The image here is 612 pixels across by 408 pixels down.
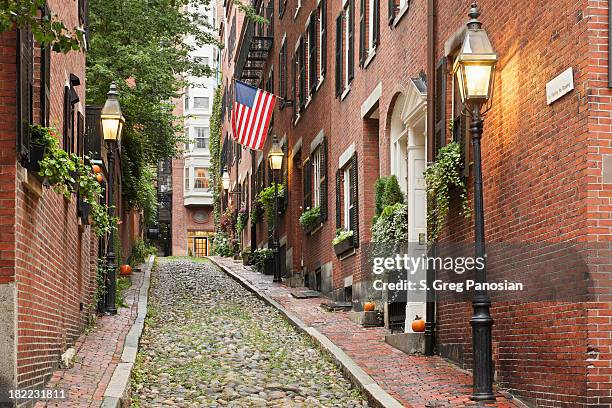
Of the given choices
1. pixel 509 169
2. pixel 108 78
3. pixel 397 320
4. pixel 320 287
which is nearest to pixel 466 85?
pixel 509 169

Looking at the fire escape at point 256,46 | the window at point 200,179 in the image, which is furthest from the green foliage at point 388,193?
the window at point 200,179

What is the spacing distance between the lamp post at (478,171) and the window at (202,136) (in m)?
63.0

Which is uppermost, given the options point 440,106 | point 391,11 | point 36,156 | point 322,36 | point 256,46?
point 256,46

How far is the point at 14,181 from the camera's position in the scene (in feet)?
30.7

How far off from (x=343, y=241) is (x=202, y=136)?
2122 inches

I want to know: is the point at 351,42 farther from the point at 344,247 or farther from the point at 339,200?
the point at 344,247

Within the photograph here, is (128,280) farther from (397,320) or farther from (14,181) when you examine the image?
(14,181)

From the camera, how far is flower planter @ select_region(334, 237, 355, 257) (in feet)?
64.9

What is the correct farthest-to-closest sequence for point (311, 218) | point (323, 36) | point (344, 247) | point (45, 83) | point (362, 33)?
point (311, 218)
point (323, 36)
point (344, 247)
point (362, 33)
point (45, 83)

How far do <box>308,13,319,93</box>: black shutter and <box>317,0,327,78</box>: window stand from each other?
357 millimetres

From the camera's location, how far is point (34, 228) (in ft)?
34.7

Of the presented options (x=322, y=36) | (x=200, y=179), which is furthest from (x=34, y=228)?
(x=200, y=179)

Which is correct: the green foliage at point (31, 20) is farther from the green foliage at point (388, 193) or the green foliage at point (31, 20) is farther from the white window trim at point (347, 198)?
the white window trim at point (347, 198)

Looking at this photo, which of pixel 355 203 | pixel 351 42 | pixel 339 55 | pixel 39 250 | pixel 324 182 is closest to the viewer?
pixel 39 250
